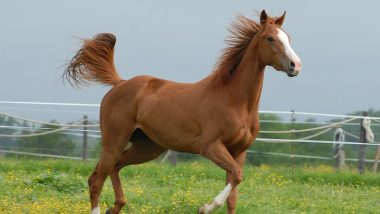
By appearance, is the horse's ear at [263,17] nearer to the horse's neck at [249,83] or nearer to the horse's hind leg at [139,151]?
the horse's neck at [249,83]

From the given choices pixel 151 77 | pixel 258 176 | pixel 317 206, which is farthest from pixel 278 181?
pixel 151 77

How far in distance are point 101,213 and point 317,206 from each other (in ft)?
8.22

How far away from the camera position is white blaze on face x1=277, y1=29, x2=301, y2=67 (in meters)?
7.84

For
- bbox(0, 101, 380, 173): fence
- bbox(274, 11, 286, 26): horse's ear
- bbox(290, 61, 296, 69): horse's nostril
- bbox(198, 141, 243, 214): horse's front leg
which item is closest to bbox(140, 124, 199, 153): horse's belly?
bbox(198, 141, 243, 214): horse's front leg

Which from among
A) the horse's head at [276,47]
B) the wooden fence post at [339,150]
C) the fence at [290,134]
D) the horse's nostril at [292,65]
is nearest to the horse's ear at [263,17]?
the horse's head at [276,47]

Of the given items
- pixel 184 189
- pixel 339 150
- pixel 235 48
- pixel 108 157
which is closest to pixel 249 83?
pixel 235 48

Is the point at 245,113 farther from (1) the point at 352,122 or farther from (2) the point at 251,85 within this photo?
(1) the point at 352,122

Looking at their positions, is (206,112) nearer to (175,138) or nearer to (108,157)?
(175,138)

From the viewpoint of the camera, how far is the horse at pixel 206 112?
8094mm

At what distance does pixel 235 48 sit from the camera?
8.58 metres

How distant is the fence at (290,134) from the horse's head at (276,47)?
21.4 ft

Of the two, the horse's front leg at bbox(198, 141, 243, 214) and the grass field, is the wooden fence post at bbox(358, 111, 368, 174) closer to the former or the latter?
the grass field

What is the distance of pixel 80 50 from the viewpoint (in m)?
10.0

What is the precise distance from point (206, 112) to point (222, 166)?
64cm
